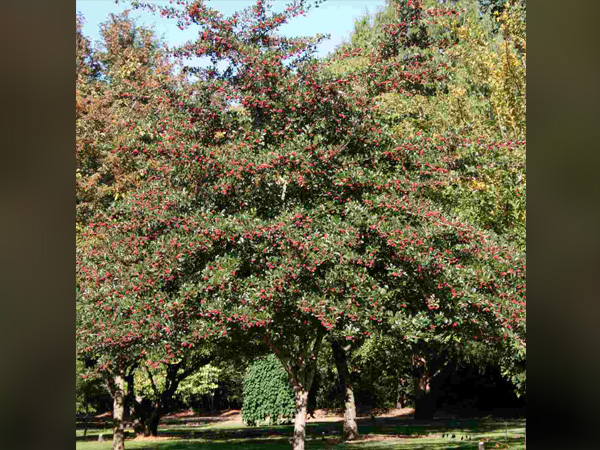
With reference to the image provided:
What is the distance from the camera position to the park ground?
1345 centimetres

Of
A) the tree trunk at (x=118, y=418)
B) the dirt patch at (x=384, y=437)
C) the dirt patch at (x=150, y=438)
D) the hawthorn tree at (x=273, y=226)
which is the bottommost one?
the dirt patch at (x=384, y=437)

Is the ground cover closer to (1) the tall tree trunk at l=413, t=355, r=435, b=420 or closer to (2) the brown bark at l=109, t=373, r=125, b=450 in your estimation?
(1) the tall tree trunk at l=413, t=355, r=435, b=420

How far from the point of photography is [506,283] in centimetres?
772

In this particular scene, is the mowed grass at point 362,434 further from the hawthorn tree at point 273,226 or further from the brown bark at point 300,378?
the hawthorn tree at point 273,226

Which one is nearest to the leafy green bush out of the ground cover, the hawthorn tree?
the ground cover

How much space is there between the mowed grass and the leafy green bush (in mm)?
502

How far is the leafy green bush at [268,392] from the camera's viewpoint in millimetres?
17891

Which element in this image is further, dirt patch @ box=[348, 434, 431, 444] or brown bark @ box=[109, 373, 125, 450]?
dirt patch @ box=[348, 434, 431, 444]

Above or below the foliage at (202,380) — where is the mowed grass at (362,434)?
below

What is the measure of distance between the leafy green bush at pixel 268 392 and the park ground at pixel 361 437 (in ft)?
1.63

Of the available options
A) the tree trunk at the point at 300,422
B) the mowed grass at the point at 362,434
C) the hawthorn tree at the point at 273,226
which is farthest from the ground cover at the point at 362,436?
the hawthorn tree at the point at 273,226
